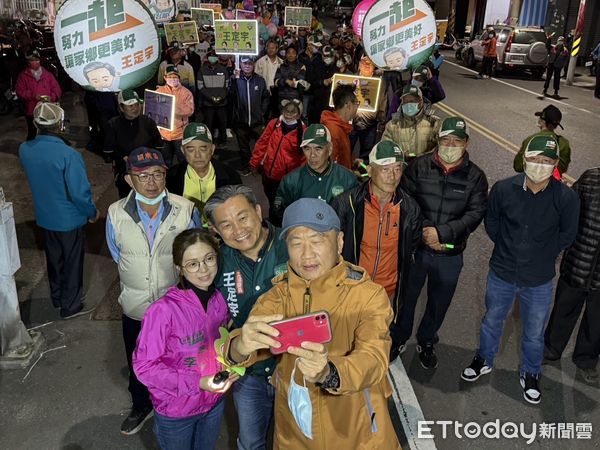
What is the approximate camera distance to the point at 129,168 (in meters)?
3.95

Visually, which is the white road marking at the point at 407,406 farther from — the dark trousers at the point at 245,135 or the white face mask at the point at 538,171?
the dark trousers at the point at 245,135

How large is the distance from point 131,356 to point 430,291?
2520 millimetres

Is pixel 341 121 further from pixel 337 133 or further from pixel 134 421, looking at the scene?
pixel 134 421

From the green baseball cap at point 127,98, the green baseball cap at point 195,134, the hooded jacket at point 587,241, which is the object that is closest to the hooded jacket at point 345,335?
the green baseball cap at point 195,134

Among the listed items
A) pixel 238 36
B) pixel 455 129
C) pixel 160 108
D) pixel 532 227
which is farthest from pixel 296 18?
pixel 532 227

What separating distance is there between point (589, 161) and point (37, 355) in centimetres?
1105

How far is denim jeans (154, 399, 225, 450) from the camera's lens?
309 cm

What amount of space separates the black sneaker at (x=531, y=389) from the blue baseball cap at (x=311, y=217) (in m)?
2.93

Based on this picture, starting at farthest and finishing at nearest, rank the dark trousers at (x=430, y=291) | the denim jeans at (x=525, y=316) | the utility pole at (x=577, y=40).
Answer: the utility pole at (x=577, y=40), the dark trousers at (x=430, y=291), the denim jeans at (x=525, y=316)

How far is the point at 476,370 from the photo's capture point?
4777 millimetres

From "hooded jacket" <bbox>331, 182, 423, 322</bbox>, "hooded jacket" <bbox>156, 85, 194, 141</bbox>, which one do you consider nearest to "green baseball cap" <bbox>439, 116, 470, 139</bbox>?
"hooded jacket" <bbox>331, 182, 423, 322</bbox>

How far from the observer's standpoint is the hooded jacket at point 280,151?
634cm

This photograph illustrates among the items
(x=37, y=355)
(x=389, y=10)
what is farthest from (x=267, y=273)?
(x=389, y=10)

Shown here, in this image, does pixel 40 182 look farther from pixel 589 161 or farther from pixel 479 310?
pixel 589 161
